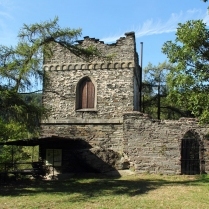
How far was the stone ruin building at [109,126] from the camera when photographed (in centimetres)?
1709

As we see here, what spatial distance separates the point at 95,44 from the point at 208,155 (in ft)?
27.8

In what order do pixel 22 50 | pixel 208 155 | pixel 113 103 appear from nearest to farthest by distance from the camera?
pixel 22 50
pixel 208 155
pixel 113 103

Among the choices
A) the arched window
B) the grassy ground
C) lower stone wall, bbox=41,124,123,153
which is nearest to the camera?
the grassy ground

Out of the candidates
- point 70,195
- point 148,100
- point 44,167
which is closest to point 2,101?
point 70,195

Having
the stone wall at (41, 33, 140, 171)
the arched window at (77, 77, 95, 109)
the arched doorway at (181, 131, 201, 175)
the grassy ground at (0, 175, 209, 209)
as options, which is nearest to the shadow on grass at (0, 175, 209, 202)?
the grassy ground at (0, 175, 209, 209)

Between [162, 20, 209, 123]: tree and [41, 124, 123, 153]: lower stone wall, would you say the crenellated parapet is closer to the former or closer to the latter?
[41, 124, 123, 153]: lower stone wall

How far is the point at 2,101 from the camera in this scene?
12.8 metres

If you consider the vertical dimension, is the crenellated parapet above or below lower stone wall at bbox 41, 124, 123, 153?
above

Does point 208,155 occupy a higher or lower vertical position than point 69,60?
lower

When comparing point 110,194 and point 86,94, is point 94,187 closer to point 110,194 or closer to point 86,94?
point 110,194

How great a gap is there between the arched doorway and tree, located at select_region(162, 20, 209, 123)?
18.4 feet

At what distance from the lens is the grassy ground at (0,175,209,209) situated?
374 inches

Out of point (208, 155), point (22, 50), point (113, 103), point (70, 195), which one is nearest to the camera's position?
point (70, 195)

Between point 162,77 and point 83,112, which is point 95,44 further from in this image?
point 162,77
